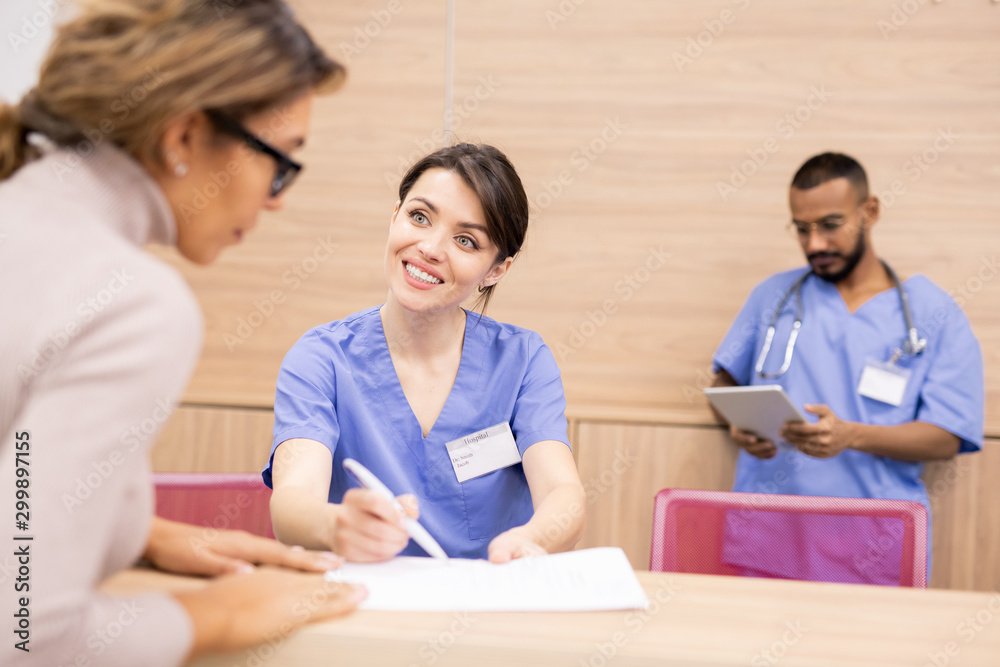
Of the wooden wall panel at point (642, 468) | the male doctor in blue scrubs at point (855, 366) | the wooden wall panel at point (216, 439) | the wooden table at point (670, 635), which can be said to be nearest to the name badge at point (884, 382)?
the male doctor in blue scrubs at point (855, 366)

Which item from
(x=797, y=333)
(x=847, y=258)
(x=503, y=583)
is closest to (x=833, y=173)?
(x=847, y=258)

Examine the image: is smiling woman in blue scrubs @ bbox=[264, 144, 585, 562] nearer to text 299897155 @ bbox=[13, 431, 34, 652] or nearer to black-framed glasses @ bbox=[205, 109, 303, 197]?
black-framed glasses @ bbox=[205, 109, 303, 197]

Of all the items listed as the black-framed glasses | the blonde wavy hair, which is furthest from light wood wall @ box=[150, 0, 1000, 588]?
the blonde wavy hair

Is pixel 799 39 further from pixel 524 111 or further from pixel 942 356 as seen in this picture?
pixel 942 356

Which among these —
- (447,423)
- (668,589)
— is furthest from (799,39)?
(668,589)

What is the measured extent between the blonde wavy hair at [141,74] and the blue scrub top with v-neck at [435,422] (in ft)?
2.64

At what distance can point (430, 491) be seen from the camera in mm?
1608

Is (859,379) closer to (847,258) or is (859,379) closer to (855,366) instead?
(855,366)

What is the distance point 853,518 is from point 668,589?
998mm

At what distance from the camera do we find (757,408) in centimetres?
218

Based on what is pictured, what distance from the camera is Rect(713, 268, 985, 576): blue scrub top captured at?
2.33 m

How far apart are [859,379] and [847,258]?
1.18 feet

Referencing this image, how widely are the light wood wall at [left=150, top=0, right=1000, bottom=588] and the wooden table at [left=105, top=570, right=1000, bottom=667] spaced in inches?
63.4

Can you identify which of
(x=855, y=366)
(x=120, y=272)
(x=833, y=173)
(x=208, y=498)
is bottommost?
(x=208, y=498)
